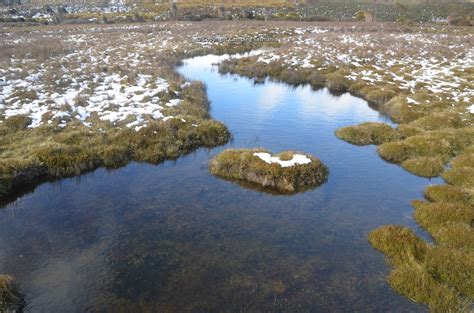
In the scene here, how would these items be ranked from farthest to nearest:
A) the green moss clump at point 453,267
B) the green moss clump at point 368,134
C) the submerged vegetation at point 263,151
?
the green moss clump at point 368,134, the submerged vegetation at point 263,151, the green moss clump at point 453,267

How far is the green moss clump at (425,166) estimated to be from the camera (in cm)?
1811

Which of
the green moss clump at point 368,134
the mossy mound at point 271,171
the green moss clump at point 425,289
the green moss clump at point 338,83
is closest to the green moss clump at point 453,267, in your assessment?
the green moss clump at point 425,289

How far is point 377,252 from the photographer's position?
12.5 m

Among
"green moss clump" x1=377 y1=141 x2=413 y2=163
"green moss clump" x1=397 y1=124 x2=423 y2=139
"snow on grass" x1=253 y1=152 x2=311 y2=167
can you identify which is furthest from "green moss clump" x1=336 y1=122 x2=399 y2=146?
"snow on grass" x1=253 y1=152 x2=311 y2=167

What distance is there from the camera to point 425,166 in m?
18.3

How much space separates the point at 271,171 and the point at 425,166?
25.8 feet

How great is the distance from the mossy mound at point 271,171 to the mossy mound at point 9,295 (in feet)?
31.3

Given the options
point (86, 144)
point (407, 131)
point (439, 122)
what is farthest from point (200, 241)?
point (439, 122)

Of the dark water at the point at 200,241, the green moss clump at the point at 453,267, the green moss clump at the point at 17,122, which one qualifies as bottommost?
the dark water at the point at 200,241

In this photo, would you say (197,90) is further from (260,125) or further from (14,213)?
(14,213)

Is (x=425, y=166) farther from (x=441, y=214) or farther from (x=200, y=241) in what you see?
(x=200, y=241)

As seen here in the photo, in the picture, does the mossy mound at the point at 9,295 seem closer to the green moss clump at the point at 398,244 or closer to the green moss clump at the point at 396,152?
the green moss clump at the point at 398,244

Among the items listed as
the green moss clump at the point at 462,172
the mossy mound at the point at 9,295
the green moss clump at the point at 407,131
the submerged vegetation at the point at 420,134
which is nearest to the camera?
the mossy mound at the point at 9,295

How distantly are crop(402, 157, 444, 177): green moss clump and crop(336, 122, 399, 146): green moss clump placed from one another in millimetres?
3209
